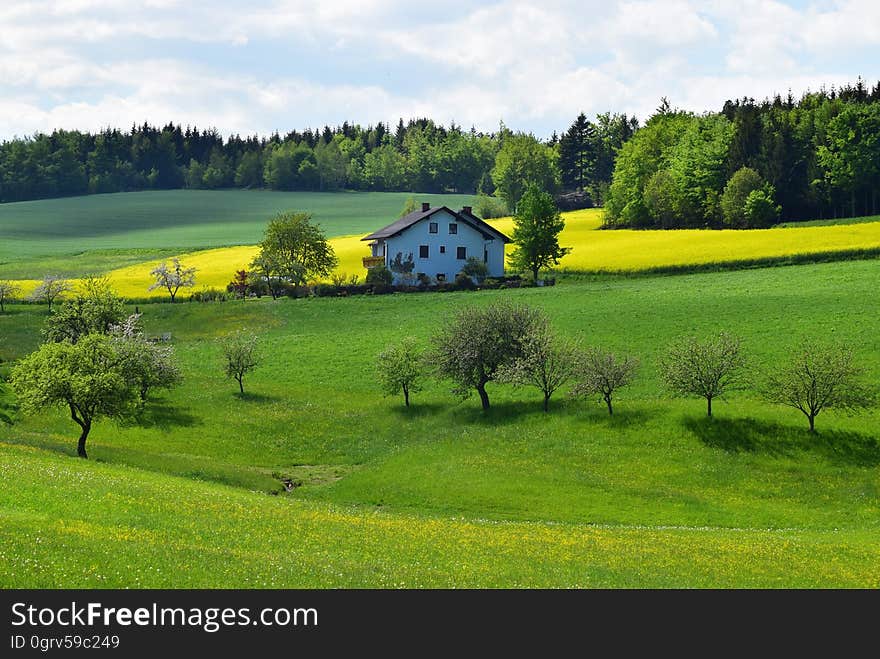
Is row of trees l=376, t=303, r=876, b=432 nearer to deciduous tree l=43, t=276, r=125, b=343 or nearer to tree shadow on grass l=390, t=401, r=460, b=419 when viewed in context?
tree shadow on grass l=390, t=401, r=460, b=419

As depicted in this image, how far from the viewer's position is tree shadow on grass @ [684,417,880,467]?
4894 cm

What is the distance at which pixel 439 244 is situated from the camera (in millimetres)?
118125

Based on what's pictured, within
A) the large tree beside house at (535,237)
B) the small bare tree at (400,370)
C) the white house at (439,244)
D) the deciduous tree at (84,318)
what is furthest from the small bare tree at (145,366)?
the large tree beside house at (535,237)

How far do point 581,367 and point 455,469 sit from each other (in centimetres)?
1147

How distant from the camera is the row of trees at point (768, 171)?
138625 millimetres

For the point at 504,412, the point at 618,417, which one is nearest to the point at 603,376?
the point at 618,417

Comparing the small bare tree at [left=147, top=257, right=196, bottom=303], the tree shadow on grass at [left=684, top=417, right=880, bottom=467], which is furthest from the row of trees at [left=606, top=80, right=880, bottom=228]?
the tree shadow on grass at [left=684, top=417, right=880, bottom=467]

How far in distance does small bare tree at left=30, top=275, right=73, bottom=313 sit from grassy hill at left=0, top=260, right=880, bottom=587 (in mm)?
6350

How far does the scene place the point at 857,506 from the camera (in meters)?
43.9

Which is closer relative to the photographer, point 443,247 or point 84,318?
point 84,318

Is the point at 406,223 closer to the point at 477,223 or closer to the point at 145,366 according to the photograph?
the point at 477,223
